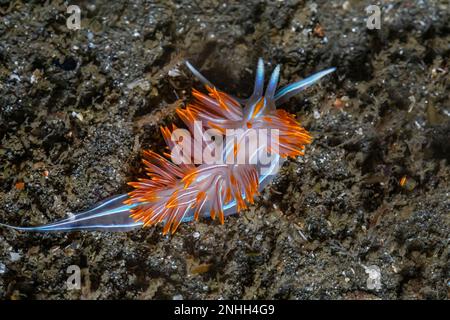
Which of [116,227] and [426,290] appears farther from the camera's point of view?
[426,290]

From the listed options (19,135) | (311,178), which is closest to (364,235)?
(311,178)

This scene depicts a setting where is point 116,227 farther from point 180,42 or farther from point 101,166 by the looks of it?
point 180,42

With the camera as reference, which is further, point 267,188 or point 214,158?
point 267,188

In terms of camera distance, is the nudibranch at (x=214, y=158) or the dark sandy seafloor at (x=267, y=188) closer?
the nudibranch at (x=214, y=158)

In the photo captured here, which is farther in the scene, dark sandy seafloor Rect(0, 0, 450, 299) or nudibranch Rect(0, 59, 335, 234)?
dark sandy seafloor Rect(0, 0, 450, 299)
